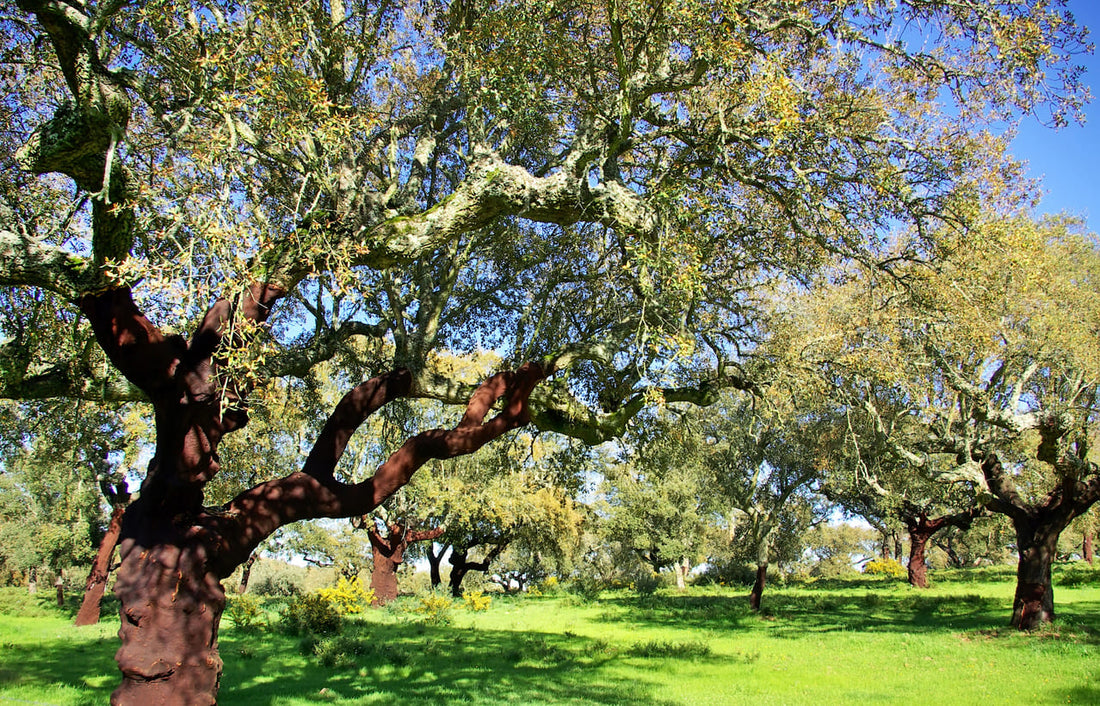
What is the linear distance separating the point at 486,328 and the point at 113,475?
16.8 meters

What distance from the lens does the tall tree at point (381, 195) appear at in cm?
698

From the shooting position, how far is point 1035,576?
17.9m

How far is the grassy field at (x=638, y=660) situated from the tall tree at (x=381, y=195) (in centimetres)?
458

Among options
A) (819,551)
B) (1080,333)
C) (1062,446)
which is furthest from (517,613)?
(819,551)

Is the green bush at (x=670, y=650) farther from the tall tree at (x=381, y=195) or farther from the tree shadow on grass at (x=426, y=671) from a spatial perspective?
the tall tree at (x=381, y=195)

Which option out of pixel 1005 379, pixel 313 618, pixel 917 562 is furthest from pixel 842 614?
pixel 313 618

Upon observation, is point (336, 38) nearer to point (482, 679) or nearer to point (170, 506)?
point (170, 506)

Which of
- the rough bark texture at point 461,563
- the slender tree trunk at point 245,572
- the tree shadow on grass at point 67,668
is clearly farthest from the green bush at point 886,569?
the tree shadow on grass at point 67,668

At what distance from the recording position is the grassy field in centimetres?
1091

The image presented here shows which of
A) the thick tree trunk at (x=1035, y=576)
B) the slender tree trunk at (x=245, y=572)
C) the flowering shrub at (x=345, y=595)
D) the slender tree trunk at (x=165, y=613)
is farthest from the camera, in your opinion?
the slender tree trunk at (x=245, y=572)

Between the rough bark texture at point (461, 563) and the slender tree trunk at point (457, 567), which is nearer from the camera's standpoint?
the rough bark texture at point (461, 563)

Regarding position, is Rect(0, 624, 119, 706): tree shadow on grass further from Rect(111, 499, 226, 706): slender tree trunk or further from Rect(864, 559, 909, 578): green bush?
Rect(864, 559, 909, 578): green bush

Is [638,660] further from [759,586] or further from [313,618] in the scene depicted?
[759,586]

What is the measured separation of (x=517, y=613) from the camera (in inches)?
1102
